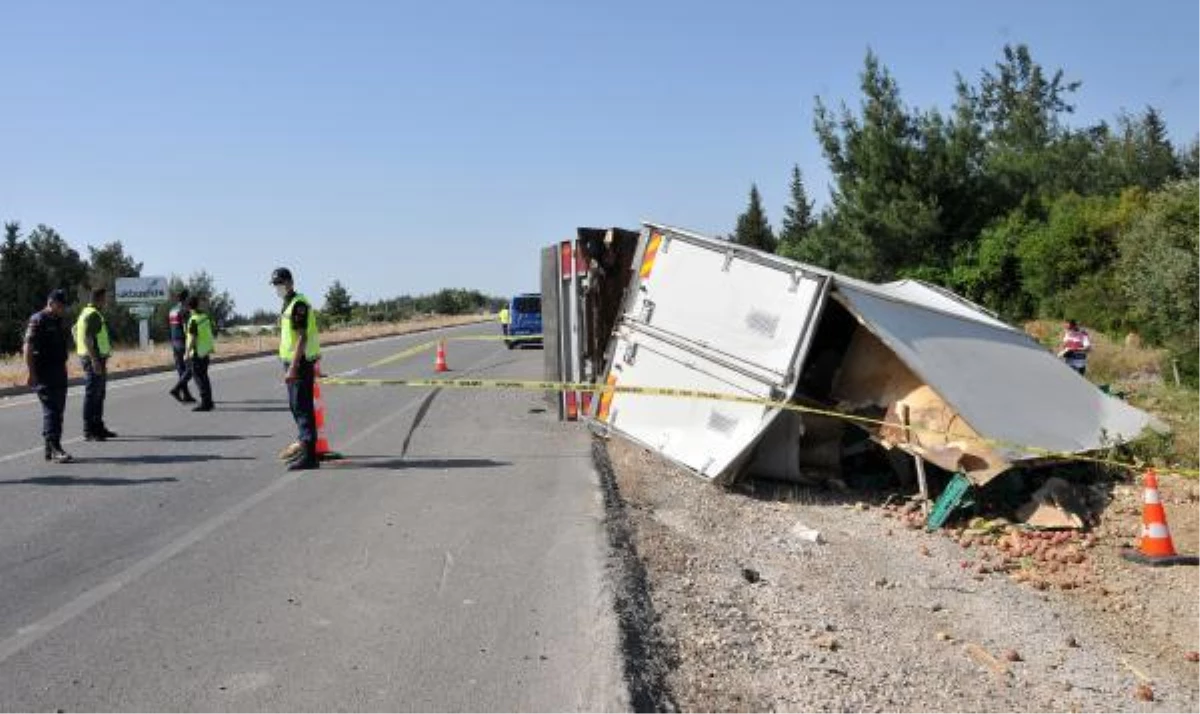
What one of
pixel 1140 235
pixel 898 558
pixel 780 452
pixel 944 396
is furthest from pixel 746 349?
pixel 1140 235

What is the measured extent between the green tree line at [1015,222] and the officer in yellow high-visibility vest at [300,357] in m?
14.8

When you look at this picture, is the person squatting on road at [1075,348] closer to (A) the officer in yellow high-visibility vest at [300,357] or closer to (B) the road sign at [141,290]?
(A) the officer in yellow high-visibility vest at [300,357]

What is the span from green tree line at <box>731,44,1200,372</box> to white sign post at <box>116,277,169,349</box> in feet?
77.6

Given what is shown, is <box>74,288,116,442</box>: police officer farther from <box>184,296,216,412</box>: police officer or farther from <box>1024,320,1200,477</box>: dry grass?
<box>1024,320,1200,477</box>: dry grass

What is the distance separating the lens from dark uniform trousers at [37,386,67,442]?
1032 cm

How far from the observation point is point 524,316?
117ft

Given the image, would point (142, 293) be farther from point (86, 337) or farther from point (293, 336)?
point (293, 336)

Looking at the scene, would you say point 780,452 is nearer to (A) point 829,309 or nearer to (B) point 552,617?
(A) point 829,309

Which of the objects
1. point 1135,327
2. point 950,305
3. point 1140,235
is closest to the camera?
point 950,305

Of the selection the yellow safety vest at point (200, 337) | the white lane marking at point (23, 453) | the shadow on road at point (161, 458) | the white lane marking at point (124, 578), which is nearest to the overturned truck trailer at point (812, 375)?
the white lane marking at point (124, 578)

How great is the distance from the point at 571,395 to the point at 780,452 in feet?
14.5

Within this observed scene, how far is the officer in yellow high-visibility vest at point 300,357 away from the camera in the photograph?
31.5 feet

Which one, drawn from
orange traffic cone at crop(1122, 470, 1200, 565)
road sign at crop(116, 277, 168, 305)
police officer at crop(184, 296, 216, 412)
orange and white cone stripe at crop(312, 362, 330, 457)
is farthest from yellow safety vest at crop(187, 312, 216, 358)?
road sign at crop(116, 277, 168, 305)

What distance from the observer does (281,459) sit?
10.2 m
